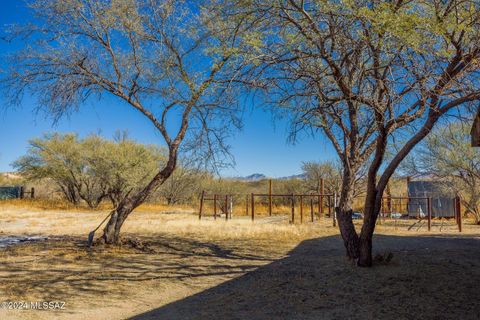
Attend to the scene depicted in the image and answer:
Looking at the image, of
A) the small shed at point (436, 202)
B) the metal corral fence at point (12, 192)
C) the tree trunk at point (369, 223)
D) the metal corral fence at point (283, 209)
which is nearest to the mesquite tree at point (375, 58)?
the tree trunk at point (369, 223)

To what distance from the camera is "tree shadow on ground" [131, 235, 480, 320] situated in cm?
551

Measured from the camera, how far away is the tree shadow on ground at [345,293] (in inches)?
217

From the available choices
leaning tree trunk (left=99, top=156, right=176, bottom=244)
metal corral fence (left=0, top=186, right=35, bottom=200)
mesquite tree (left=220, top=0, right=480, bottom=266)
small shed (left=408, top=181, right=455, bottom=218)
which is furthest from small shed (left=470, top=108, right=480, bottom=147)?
metal corral fence (left=0, top=186, right=35, bottom=200)

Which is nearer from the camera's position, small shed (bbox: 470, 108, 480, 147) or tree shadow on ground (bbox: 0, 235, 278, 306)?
small shed (bbox: 470, 108, 480, 147)

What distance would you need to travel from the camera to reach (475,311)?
5293 millimetres

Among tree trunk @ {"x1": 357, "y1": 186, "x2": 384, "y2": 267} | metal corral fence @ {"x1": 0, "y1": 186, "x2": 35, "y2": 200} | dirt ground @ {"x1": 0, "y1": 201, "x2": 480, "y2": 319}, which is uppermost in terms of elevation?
metal corral fence @ {"x1": 0, "y1": 186, "x2": 35, "y2": 200}

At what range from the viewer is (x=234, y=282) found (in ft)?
24.6

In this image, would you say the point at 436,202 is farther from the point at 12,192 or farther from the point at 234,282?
the point at 12,192

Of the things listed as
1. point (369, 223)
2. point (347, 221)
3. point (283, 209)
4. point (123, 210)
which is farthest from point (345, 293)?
point (283, 209)

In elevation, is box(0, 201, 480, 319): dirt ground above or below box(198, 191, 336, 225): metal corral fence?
below

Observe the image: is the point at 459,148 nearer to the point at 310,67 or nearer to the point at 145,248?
the point at 310,67

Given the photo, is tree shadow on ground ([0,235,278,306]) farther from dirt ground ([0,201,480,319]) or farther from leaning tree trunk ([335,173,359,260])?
leaning tree trunk ([335,173,359,260])

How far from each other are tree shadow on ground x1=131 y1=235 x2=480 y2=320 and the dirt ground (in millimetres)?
14

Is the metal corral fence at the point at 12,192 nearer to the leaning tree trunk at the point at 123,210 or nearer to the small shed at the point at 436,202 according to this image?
the leaning tree trunk at the point at 123,210
